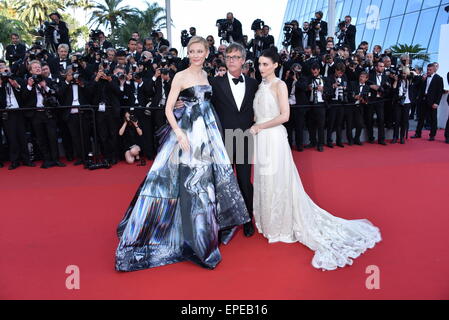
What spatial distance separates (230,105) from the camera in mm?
2873

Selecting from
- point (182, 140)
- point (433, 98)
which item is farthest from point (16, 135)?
point (433, 98)

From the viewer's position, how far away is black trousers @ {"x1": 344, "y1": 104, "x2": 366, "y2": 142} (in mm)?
7086

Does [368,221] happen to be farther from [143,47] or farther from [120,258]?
[143,47]


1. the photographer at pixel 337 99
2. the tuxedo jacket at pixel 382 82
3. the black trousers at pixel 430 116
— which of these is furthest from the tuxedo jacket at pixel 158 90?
the black trousers at pixel 430 116

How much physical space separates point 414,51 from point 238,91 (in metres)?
14.9

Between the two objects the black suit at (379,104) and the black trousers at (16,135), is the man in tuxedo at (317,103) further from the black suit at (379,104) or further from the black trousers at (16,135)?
the black trousers at (16,135)

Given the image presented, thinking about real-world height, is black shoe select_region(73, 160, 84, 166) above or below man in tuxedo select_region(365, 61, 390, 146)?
below

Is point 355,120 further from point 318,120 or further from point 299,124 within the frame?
point 299,124

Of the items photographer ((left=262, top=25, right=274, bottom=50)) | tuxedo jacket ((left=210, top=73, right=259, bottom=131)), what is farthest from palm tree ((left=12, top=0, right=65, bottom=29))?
tuxedo jacket ((left=210, top=73, right=259, bottom=131))

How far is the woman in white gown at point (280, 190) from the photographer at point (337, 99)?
415cm

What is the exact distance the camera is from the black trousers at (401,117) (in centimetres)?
730

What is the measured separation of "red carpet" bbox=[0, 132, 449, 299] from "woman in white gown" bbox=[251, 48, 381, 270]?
0.14 metres

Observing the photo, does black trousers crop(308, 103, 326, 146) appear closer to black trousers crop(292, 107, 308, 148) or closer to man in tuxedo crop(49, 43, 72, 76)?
black trousers crop(292, 107, 308, 148)

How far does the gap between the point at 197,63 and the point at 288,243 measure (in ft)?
5.13
